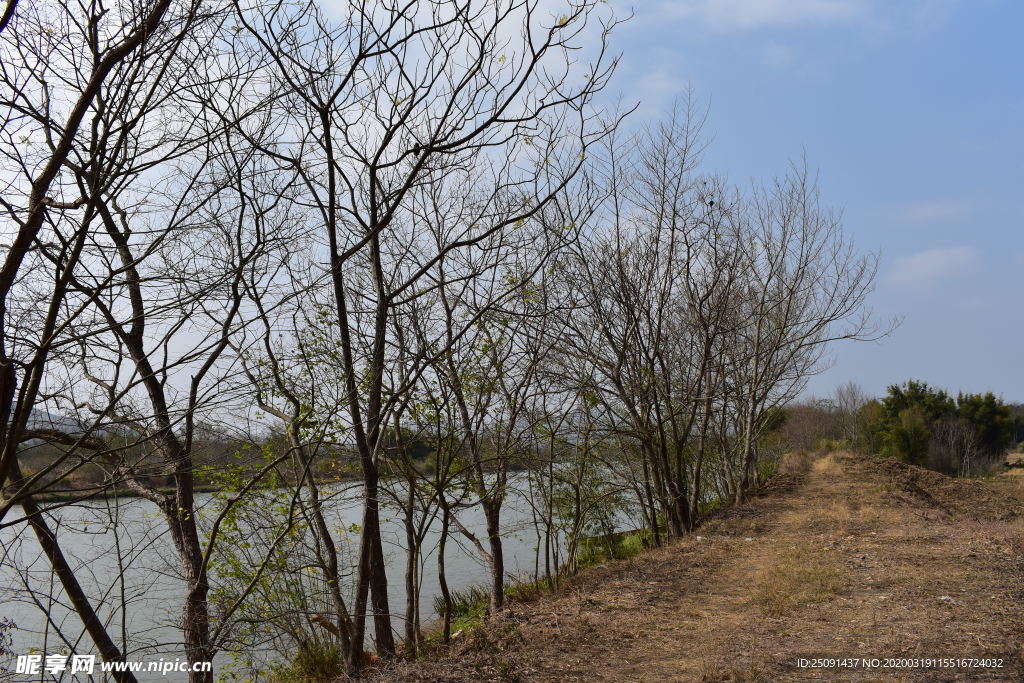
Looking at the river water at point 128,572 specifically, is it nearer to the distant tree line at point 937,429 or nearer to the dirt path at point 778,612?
the dirt path at point 778,612

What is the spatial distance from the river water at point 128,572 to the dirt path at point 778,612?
135 centimetres

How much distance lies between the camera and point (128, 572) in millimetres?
8336

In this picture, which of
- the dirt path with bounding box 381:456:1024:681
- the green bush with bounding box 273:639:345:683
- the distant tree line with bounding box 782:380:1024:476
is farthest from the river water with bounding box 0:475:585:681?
the distant tree line with bounding box 782:380:1024:476

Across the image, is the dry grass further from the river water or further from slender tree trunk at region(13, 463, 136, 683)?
slender tree trunk at region(13, 463, 136, 683)

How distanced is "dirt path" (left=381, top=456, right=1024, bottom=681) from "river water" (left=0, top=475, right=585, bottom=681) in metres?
1.35

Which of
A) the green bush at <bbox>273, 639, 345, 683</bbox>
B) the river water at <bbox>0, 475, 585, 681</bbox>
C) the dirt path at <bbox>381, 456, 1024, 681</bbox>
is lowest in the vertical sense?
the green bush at <bbox>273, 639, 345, 683</bbox>

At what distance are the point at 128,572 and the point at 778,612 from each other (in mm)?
7170

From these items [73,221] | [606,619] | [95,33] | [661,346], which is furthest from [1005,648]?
[661,346]

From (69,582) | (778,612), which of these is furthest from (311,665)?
(778,612)

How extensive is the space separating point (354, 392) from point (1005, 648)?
4637 mm

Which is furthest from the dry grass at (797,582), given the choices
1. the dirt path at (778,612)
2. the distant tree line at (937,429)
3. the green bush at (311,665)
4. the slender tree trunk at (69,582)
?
the distant tree line at (937,429)

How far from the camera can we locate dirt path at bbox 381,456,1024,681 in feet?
15.8

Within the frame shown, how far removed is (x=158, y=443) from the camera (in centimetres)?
409

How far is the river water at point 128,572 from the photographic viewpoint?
4.68 meters
